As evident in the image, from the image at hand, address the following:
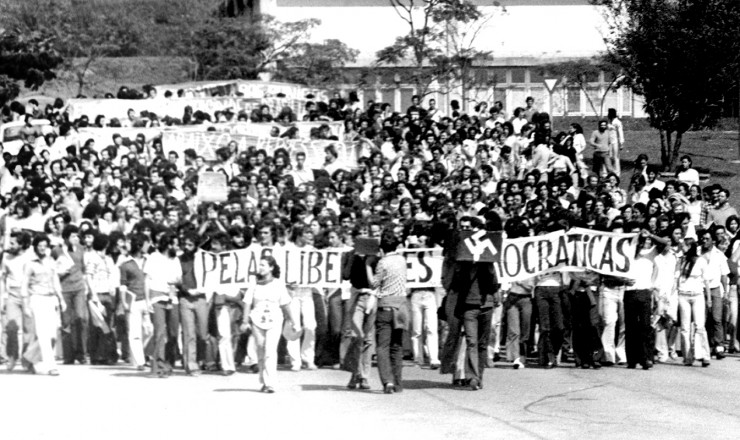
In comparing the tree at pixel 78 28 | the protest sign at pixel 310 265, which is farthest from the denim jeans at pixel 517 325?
the tree at pixel 78 28

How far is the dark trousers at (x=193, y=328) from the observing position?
17531 mm

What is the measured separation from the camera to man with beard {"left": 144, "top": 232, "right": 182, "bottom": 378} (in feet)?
57.6

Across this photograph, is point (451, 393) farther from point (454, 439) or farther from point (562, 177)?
point (562, 177)

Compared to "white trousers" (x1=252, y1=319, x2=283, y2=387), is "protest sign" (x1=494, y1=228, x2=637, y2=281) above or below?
above

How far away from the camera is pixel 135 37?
54.4 meters

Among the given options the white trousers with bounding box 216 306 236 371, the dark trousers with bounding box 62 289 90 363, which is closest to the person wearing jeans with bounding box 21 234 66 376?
the dark trousers with bounding box 62 289 90 363

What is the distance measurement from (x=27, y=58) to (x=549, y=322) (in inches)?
1162

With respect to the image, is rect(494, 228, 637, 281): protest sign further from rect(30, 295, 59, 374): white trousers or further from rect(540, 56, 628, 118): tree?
rect(540, 56, 628, 118): tree

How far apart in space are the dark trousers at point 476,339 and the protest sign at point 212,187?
9159 mm

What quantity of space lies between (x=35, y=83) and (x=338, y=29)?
983 cm

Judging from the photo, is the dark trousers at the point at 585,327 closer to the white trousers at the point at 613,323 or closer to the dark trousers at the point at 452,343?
the white trousers at the point at 613,323

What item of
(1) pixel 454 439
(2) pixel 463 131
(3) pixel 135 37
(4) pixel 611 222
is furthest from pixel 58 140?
(3) pixel 135 37

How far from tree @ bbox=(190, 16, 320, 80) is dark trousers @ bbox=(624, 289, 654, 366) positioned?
2647 cm

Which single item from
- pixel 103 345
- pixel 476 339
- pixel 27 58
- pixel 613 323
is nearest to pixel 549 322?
pixel 613 323
